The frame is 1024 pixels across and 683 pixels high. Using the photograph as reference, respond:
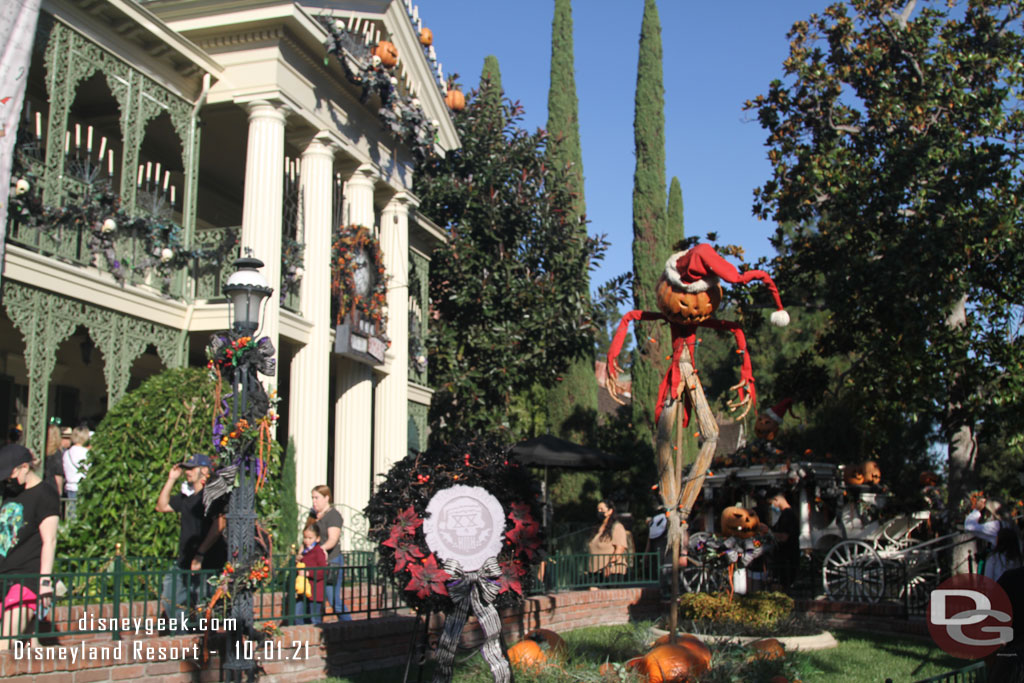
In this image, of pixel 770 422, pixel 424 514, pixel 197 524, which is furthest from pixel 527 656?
pixel 770 422

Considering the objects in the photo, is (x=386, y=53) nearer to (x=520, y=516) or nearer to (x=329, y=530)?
(x=329, y=530)

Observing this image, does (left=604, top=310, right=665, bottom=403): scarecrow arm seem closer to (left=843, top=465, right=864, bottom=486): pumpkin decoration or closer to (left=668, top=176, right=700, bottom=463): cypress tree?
(left=843, top=465, right=864, bottom=486): pumpkin decoration

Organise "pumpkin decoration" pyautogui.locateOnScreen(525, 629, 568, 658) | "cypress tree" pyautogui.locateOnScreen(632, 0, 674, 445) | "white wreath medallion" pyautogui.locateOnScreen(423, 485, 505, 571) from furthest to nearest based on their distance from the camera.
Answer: "cypress tree" pyautogui.locateOnScreen(632, 0, 674, 445) < "pumpkin decoration" pyautogui.locateOnScreen(525, 629, 568, 658) < "white wreath medallion" pyautogui.locateOnScreen(423, 485, 505, 571)

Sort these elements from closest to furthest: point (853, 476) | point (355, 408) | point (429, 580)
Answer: point (429, 580), point (853, 476), point (355, 408)

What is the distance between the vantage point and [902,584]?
1399cm

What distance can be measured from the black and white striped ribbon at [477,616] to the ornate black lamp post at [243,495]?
192 centimetres

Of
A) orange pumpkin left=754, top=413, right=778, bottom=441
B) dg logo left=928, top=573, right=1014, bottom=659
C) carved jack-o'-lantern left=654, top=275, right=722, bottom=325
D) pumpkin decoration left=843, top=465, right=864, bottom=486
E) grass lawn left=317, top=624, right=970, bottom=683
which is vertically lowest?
grass lawn left=317, top=624, right=970, bottom=683

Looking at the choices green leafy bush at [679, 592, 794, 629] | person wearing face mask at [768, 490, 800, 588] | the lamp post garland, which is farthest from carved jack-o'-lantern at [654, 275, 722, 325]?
person wearing face mask at [768, 490, 800, 588]

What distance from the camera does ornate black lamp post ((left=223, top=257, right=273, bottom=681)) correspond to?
8.00 meters

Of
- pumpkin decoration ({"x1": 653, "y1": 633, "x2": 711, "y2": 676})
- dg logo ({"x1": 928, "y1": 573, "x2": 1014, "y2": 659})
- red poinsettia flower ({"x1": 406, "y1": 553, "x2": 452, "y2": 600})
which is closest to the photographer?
dg logo ({"x1": 928, "y1": 573, "x2": 1014, "y2": 659})

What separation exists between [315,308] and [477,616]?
1034cm

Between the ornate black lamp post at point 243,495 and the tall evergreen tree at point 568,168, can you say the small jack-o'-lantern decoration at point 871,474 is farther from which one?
the ornate black lamp post at point 243,495

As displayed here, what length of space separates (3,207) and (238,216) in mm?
10849

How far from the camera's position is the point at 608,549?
54.6ft
